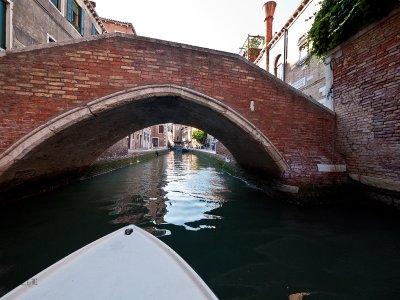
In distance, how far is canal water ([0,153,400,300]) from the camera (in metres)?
2.19

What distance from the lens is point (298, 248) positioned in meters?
2.96

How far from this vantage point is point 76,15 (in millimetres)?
10484

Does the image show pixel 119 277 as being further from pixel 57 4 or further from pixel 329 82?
pixel 57 4

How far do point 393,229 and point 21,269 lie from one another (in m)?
5.29

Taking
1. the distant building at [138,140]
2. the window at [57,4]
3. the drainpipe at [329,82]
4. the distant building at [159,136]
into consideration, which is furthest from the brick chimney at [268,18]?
the distant building at [159,136]

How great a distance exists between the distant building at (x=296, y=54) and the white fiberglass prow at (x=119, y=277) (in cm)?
591

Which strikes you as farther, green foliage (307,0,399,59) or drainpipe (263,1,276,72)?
drainpipe (263,1,276,72)

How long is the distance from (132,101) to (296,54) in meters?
7.94

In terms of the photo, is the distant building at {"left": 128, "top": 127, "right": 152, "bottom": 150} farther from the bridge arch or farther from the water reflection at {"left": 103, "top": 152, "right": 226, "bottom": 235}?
the water reflection at {"left": 103, "top": 152, "right": 226, "bottom": 235}

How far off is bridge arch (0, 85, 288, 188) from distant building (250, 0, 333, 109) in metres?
2.61

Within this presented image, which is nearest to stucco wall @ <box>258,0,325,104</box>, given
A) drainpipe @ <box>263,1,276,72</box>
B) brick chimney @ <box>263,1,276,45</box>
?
drainpipe @ <box>263,1,276,72</box>

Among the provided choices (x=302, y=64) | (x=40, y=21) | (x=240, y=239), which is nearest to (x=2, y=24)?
(x=40, y=21)

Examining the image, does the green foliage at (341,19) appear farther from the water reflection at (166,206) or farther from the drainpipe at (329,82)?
the water reflection at (166,206)

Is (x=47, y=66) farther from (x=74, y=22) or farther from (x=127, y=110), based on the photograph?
(x=74, y=22)
